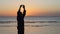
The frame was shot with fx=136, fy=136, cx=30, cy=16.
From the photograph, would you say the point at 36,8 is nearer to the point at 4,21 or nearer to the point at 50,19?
the point at 50,19

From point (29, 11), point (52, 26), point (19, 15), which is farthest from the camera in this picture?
point (52, 26)

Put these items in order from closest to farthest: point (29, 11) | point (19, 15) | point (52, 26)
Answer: point (19, 15) < point (29, 11) < point (52, 26)

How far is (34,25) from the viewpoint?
146 cm

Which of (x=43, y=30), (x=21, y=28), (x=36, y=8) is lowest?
Result: (x=43, y=30)

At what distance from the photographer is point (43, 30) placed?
1376 millimetres

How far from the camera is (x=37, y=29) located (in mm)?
1389

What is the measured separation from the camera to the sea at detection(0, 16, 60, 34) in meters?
1.36

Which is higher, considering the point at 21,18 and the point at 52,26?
the point at 21,18

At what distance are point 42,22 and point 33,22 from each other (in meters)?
0.10

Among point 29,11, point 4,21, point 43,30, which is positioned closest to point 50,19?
point 43,30

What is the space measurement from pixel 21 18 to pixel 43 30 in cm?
71

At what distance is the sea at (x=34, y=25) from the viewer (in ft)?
4.46

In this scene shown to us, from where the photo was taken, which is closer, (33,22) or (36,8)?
(36,8)

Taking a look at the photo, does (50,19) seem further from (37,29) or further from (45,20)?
(37,29)
